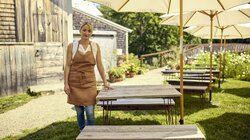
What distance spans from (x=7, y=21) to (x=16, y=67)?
175cm

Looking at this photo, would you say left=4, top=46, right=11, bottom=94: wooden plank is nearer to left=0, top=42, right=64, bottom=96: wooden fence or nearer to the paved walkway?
left=0, top=42, right=64, bottom=96: wooden fence

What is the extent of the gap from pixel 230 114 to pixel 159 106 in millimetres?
2497

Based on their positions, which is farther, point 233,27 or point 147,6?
point 233,27

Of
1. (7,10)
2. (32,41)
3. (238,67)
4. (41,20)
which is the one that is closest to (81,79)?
(7,10)

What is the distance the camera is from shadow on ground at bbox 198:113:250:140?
523cm

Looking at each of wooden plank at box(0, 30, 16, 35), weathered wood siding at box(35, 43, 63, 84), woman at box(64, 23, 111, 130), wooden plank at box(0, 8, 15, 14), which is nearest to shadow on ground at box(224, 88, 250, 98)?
woman at box(64, 23, 111, 130)

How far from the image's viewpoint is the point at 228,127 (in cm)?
575

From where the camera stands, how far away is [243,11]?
758 cm

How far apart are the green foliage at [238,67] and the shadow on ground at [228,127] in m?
7.59

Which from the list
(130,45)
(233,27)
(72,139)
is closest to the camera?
(72,139)

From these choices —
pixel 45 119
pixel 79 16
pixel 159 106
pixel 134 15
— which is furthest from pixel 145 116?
pixel 134 15

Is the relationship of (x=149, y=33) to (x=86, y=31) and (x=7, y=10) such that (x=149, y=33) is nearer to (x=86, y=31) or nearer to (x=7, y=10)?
(x=7, y=10)

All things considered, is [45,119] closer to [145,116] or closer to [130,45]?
[145,116]

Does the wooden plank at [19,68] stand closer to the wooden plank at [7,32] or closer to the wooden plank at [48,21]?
the wooden plank at [7,32]
